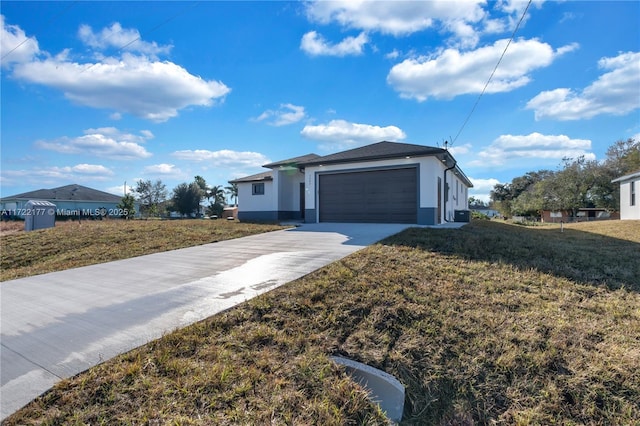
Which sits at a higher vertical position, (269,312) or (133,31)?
(133,31)

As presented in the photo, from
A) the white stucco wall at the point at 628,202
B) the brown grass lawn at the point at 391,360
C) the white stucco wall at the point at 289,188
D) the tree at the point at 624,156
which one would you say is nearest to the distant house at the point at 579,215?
the tree at the point at 624,156

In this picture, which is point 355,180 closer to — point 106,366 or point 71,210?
point 106,366

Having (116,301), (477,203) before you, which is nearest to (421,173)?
(116,301)

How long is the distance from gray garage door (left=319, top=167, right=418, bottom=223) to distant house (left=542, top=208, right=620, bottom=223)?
1114 inches

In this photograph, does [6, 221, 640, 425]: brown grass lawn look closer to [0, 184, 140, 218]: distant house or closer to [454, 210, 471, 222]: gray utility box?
[454, 210, 471, 222]: gray utility box

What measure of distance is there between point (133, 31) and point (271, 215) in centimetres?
1050

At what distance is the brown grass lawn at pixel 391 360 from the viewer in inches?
90.6

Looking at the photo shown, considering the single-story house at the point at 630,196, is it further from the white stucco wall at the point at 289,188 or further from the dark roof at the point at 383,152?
the white stucco wall at the point at 289,188

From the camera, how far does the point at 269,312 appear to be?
363 cm

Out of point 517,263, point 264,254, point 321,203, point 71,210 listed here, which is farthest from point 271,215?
point 71,210

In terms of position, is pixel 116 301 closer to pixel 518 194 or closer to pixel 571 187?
pixel 571 187

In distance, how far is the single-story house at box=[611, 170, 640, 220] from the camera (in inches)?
725

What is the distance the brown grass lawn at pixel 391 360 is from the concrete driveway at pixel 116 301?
1.08ft

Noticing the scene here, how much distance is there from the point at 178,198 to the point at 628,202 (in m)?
39.0
